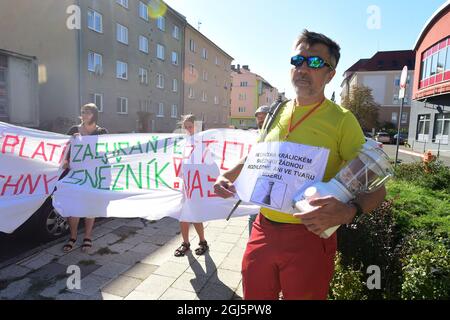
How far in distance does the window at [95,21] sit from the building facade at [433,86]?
23.2 m

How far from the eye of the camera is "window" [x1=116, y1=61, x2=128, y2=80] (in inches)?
958

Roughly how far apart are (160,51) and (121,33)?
593 cm

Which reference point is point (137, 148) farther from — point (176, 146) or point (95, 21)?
point (95, 21)

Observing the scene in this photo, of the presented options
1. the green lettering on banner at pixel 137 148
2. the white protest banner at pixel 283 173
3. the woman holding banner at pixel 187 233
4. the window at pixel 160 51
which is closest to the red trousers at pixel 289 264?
the white protest banner at pixel 283 173

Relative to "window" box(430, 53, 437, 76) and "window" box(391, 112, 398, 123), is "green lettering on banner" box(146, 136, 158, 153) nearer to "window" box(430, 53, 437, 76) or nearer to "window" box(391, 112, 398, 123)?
"window" box(430, 53, 437, 76)

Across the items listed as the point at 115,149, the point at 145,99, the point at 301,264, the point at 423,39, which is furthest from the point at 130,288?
the point at 423,39

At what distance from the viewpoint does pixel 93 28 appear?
21.4 m

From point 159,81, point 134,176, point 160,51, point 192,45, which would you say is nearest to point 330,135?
point 134,176

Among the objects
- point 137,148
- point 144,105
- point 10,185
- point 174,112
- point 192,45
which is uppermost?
point 192,45

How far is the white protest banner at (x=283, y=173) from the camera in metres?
1.73

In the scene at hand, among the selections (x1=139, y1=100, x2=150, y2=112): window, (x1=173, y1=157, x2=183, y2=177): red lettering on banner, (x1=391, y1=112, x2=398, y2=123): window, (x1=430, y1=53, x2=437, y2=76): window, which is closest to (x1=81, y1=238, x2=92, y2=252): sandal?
(x1=173, y1=157, x2=183, y2=177): red lettering on banner

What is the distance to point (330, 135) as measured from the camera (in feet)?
5.84

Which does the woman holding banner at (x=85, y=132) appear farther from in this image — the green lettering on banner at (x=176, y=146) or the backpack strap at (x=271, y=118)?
the backpack strap at (x=271, y=118)

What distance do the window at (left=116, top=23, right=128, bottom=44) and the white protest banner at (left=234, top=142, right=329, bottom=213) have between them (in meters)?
25.4
